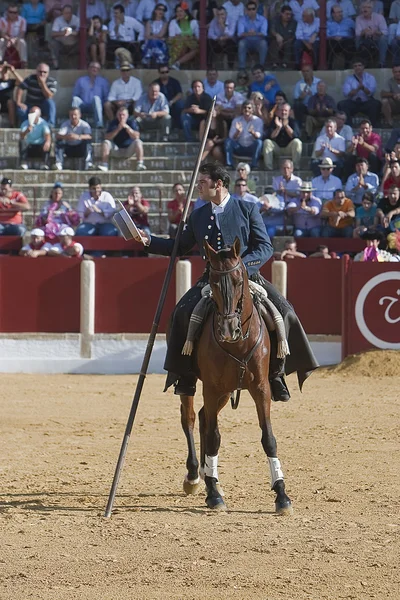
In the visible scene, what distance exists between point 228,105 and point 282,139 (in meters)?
0.96

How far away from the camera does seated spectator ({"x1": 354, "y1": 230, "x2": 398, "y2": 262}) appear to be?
46.0 ft

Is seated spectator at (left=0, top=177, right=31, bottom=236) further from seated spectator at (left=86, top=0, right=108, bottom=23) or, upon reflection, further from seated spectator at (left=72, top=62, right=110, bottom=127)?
seated spectator at (left=86, top=0, right=108, bottom=23)

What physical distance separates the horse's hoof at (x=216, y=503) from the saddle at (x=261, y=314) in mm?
847

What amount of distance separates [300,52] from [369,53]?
113 cm

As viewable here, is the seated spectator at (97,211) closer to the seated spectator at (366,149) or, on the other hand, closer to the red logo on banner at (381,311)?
the seated spectator at (366,149)

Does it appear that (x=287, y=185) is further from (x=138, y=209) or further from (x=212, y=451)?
(x=212, y=451)

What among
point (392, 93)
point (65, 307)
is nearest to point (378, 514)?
point (65, 307)

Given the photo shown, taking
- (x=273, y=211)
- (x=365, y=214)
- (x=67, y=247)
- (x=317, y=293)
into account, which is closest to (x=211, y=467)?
(x=317, y=293)

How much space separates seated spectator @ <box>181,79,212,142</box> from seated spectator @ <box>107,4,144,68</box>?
224cm

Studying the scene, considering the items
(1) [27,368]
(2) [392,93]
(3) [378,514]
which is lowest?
(1) [27,368]

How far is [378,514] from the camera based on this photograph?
6.71 meters

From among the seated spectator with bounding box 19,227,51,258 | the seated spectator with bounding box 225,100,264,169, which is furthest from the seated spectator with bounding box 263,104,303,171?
the seated spectator with bounding box 19,227,51,258

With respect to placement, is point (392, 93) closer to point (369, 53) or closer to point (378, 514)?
point (369, 53)

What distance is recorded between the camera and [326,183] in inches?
629
